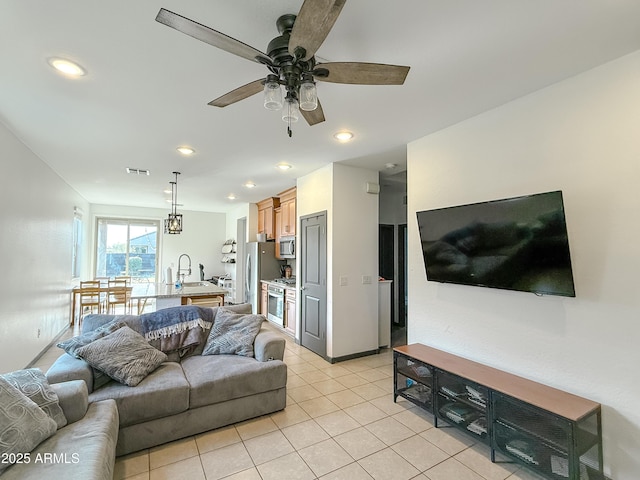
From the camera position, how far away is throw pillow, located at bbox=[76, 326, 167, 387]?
2.31 meters

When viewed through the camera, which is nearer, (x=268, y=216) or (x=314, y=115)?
(x=314, y=115)

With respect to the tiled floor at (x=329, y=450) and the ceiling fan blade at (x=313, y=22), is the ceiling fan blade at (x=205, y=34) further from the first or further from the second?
the tiled floor at (x=329, y=450)

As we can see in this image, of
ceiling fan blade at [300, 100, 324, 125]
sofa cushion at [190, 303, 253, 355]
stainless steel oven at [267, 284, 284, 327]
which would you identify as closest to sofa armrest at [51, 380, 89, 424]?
sofa cushion at [190, 303, 253, 355]

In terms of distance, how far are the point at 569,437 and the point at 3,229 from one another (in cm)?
488

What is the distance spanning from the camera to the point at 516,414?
2043 mm

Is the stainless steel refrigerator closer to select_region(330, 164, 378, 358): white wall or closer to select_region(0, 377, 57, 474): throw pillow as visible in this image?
select_region(330, 164, 378, 358): white wall

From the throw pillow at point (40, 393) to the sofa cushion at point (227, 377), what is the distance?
816 mm

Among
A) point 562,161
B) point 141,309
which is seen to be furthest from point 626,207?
point 141,309

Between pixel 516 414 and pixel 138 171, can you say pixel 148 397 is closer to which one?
pixel 516 414

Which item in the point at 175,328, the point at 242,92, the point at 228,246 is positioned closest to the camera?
the point at 242,92

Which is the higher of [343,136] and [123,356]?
[343,136]

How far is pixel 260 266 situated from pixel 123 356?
161 inches

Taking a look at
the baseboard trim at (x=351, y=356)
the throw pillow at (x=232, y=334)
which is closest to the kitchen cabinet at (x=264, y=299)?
the baseboard trim at (x=351, y=356)

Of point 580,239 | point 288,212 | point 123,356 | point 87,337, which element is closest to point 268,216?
point 288,212
